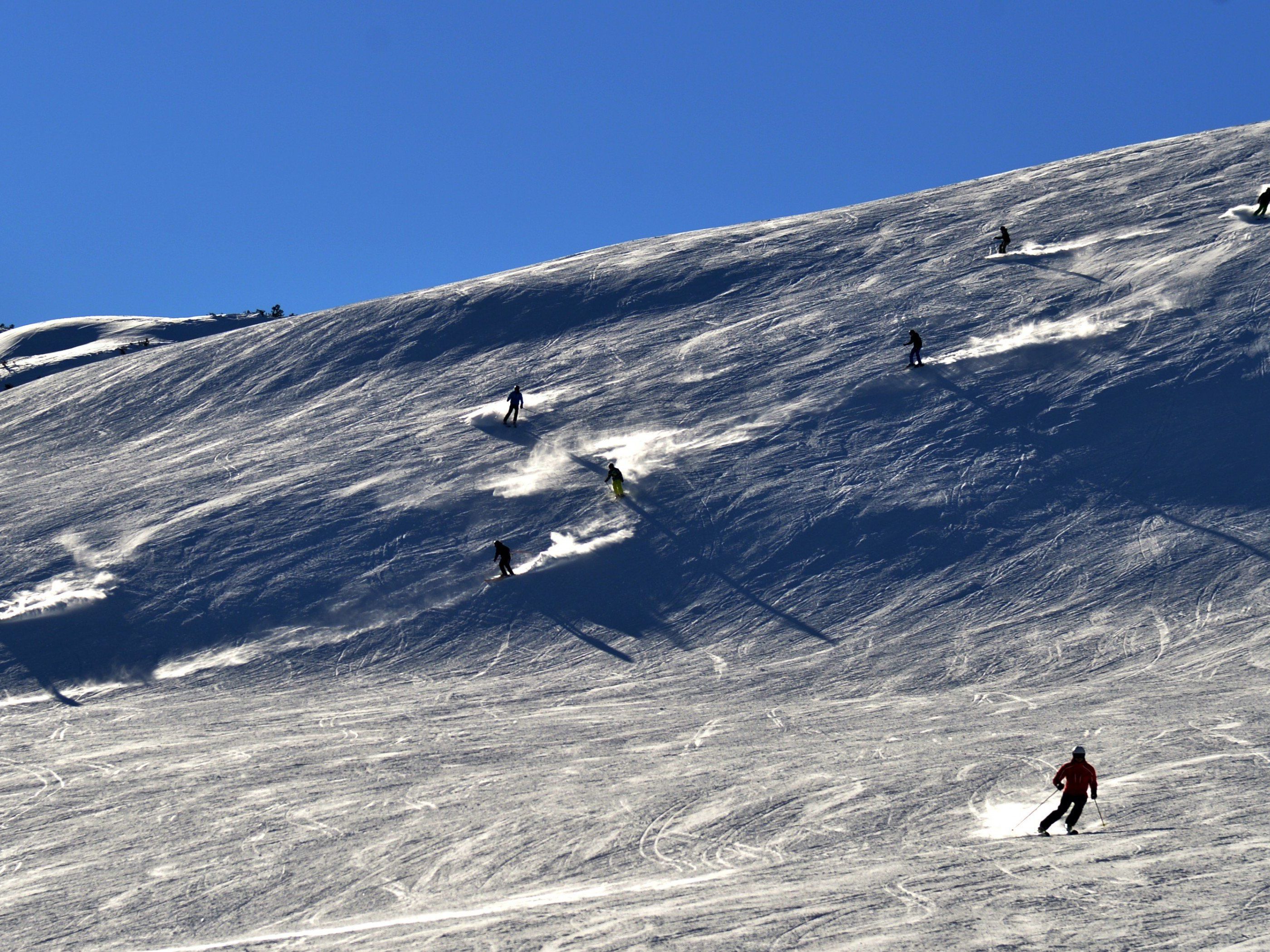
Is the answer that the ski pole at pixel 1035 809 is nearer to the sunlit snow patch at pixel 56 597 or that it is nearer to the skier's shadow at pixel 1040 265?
the sunlit snow patch at pixel 56 597

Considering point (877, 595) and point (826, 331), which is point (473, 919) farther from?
point (826, 331)

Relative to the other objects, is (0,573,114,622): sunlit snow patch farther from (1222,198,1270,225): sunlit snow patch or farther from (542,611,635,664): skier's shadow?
(1222,198,1270,225): sunlit snow patch

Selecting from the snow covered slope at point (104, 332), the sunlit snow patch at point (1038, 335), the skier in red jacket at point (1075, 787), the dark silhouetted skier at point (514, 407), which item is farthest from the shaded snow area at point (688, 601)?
the snow covered slope at point (104, 332)

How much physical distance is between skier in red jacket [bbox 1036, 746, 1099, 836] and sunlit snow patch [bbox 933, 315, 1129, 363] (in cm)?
1850

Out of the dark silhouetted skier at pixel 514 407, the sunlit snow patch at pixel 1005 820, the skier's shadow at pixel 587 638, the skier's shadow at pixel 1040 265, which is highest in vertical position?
the skier's shadow at pixel 1040 265

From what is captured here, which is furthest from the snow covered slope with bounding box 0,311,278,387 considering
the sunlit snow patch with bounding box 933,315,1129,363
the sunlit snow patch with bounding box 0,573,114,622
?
the sunlit snow patch with bounding box 933,315,1129,363

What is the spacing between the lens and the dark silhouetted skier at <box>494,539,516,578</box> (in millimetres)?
21297

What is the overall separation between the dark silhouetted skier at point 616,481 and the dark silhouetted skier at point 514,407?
16.0 feet

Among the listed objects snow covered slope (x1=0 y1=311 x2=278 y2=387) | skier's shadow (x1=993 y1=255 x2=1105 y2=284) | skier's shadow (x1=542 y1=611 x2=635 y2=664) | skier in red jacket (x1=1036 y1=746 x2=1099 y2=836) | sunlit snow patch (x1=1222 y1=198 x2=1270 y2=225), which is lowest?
skier in red jacket (x1=1036 y1=746 x2=1099 y2=836)

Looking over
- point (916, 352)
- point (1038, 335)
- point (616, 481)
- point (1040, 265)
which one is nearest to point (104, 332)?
point (616, 481)

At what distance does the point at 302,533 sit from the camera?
24156 millimetres

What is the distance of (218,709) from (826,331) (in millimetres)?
20006

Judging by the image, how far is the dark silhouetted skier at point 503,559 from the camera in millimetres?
21297

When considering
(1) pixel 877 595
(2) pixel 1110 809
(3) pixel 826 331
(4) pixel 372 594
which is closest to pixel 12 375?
(4) pixel 372 594
